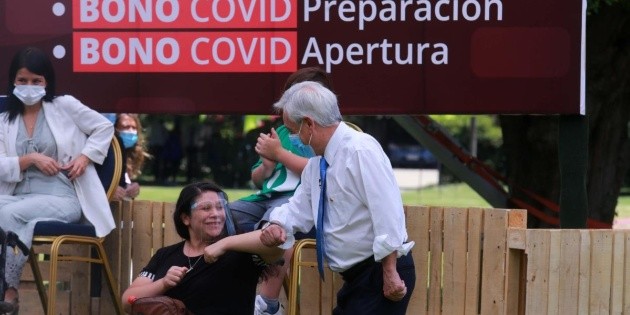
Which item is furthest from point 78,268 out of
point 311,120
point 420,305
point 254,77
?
point 311,120

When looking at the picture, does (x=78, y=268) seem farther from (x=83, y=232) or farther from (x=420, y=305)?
(x=420, y=305)

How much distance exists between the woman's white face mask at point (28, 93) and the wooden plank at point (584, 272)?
2930 mm

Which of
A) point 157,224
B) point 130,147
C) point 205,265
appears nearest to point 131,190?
point 130,147

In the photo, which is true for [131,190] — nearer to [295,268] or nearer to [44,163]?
[44,163]

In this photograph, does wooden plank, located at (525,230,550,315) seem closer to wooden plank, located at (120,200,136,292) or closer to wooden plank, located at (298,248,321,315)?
wooden plank, located at (298,248,321,315)

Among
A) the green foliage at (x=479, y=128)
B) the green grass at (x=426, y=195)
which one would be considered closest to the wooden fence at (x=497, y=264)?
the green grass at (x=426, y=195)

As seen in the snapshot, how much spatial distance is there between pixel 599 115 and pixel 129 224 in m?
4.36

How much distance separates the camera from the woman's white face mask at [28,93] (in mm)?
7031

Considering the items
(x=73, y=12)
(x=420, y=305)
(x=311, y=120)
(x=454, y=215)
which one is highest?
(x=73, y=12)

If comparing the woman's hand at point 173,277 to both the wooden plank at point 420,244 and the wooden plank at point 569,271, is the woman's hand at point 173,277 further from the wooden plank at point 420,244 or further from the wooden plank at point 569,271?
the wooden plank at point 569,271

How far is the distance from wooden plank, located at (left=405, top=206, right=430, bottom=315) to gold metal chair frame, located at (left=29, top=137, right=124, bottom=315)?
1.64m

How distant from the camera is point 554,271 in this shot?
20.1ft

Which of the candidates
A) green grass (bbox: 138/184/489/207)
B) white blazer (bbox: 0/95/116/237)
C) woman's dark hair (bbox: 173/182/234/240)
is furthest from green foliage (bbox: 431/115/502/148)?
woman's dark hair (bbox: 173/182/234/240)

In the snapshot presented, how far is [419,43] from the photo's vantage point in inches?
295
